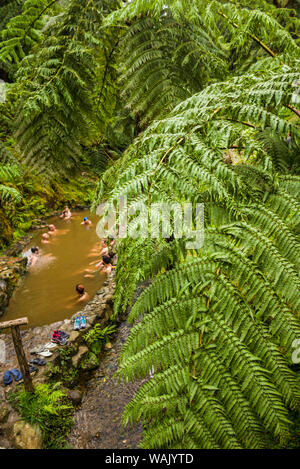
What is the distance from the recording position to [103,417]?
4.50 metres

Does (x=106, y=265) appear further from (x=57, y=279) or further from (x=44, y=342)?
(x=44, y=342)

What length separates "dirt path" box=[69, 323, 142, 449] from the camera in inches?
163

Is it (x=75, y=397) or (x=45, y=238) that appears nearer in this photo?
(x=75, y=397)

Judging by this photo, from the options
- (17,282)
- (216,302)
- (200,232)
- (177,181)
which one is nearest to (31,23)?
(177,181)

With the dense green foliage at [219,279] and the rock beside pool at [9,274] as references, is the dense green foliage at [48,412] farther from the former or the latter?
the dense green foliage at [219,279]

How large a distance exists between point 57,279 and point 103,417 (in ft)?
13.6

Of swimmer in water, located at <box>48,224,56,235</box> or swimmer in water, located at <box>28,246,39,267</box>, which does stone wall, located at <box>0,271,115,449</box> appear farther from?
swimmer in water, located at <box>48,224,56,235</box>

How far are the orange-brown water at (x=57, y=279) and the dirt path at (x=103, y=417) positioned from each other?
1937mm

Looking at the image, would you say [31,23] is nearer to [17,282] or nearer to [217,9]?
[217,9]

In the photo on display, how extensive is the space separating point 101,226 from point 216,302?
1.33ft

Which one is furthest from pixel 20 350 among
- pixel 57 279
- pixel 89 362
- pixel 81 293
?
pixel 57 279

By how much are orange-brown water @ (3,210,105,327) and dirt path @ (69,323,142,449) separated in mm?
1937

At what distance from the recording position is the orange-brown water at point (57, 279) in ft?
22.2
